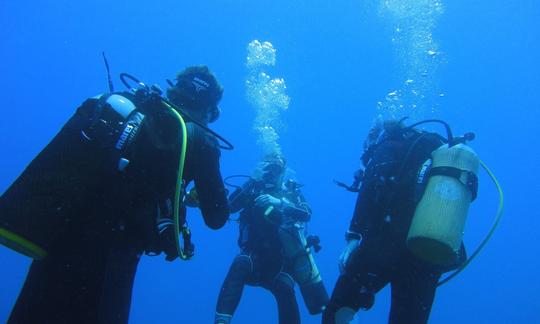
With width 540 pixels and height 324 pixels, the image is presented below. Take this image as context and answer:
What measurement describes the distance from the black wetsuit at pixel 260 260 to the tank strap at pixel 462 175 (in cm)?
360

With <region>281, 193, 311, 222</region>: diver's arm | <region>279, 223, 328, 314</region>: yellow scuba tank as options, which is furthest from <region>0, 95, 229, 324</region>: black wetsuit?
<region>279, 223, 328, 314</region>: yellow scuba tank

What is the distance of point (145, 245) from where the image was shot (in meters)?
2.77

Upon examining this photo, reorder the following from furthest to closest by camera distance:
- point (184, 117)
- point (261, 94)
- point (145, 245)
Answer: point (261, 94) → point (184, 117) → point (145, 245)

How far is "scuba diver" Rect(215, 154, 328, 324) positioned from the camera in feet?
21.8

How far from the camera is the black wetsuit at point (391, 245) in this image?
3.40m

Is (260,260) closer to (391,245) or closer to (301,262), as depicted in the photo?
(301,262)

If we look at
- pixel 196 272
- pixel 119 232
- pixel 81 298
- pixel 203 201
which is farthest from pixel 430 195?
pixel 196 272

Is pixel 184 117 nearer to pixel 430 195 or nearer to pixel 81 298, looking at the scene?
pixel 81 298

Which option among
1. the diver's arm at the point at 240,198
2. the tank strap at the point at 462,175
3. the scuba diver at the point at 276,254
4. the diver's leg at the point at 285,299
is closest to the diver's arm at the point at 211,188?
the tank strap at the point at 462,175

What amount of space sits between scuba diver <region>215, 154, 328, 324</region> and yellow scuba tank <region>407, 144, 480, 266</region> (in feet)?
11.3

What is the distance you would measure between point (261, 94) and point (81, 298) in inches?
982

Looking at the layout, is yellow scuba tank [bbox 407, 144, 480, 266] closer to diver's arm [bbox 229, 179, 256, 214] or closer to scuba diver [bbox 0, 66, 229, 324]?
scuba diver [bbox 0, 66, 229, 324]

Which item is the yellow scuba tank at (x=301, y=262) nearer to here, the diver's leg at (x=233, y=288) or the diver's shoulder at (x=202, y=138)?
the diver's leg at (x=233, y=288)

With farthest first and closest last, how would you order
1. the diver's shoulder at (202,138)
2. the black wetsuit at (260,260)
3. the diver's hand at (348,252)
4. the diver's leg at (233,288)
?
the black wetsuit at (260,260) → the diver's leg at (233,288) → the diver's hand at (348,252) → the diver's shoulder at (202,138)
